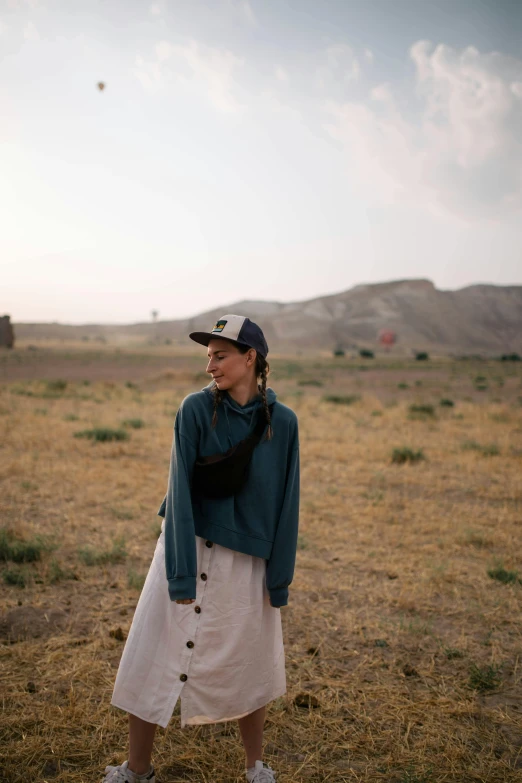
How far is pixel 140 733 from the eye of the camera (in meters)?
2.23

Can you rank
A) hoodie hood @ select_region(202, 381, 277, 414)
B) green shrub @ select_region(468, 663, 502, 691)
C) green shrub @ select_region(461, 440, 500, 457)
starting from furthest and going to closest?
green shrub @ select_region(461, 440, 500, 457), green shrub @ select_region(468, 663, 502, 691), hoodie hood @ select_region(202, 381, 277, 414)

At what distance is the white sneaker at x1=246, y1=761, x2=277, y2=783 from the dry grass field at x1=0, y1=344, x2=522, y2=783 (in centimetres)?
16

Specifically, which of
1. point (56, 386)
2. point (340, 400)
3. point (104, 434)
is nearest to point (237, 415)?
point (104, 434)

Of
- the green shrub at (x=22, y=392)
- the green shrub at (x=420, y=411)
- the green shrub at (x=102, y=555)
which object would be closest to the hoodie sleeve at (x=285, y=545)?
the green shrub at (x=102, y=555)

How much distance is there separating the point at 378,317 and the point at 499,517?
109 metres

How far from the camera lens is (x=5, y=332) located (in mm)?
45250

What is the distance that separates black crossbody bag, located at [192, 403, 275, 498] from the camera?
214 centimetres

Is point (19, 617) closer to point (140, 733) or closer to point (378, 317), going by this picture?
point (140, 733)

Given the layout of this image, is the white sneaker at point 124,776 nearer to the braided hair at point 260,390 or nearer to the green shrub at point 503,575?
the braided hair at point 260,390

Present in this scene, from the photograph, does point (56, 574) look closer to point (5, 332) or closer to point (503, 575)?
point (503, 575)

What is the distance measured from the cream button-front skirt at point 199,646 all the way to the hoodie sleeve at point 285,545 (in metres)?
0.09

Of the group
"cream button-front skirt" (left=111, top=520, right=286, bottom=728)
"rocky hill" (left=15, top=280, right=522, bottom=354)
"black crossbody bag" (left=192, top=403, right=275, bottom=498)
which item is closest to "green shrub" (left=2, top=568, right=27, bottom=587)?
"cream button-front skirt" (left=111, top=520, right=286, bottom=728)

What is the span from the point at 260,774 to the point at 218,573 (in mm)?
990

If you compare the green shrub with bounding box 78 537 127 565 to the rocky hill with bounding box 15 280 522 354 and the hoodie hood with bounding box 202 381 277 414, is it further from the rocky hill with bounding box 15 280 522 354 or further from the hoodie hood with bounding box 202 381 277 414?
the rocky hill with bounding box 15 280 522 354
